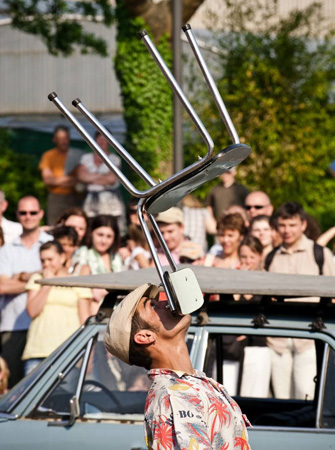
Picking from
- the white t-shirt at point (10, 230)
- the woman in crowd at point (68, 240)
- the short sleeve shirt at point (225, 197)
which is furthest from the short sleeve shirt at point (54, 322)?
the short sleeve shirt at point (225, 197)

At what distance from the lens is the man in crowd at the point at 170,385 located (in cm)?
306

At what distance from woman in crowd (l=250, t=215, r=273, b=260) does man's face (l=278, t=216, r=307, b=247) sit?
2.80 ft

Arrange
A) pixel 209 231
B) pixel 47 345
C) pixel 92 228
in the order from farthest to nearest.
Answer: pixel 209 231 < pixel 92 228 < pixel 47 345

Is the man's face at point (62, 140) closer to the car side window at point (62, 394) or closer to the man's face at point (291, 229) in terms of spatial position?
the man's face at point (291, 229)

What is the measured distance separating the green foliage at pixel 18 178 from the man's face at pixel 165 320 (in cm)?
1340

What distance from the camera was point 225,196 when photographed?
1179 centimetres

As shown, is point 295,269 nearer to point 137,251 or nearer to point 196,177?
point 137,251

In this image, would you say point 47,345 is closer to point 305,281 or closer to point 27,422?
point 27,422

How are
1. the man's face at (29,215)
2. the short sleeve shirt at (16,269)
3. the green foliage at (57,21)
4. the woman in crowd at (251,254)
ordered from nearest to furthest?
the woman in crowd at (251,254), the short sleeve shirt at (16,269), the man's face at (29,215), the green foliage at (57,21)

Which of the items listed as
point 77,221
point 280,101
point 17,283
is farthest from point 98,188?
point 280,101

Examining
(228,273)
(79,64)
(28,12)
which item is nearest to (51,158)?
(28,12)

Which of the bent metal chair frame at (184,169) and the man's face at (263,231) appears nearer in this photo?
the bent metal chair frame at (184,169)

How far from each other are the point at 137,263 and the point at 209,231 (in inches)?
106

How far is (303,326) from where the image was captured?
511 cm
